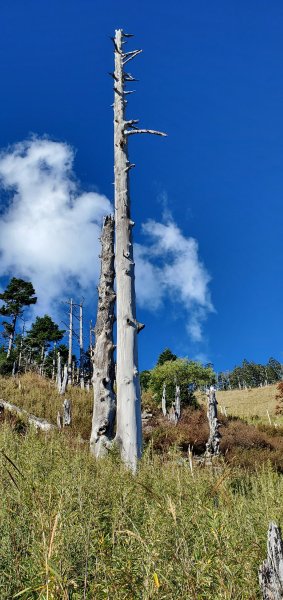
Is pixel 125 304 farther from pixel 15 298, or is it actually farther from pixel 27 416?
pixel 15 298

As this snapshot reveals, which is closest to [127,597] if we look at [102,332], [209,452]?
[102,332]

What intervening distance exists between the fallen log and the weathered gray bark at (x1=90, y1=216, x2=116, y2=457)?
257 cm

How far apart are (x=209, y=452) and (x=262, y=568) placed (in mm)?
12855

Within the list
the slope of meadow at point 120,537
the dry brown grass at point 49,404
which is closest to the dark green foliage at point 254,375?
the dry brown grass at point 49,404

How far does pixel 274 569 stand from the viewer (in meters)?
1.53

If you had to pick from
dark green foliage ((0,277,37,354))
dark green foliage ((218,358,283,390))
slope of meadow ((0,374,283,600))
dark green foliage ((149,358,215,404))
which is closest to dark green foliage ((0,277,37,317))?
dark green foliage ((0,277,37,354))

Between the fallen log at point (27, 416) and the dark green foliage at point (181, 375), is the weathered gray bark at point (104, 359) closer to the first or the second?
the fallen log at point (27, 416)

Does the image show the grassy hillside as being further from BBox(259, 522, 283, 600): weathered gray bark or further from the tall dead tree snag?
BBox(259, 522, 283, 600): weathered gray bark

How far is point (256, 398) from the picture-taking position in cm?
6781

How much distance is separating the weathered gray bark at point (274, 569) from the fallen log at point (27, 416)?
9489mm

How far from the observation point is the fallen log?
1108cm

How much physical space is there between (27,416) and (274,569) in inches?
431

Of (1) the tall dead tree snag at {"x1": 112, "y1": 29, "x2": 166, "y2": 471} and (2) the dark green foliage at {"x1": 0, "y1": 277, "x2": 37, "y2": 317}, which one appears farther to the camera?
(2) the dark green foliage at {"x1": 0, "y1": 277, "x2": 37, "y2": 317}

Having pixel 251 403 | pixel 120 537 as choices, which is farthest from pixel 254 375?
pixel 120 537
